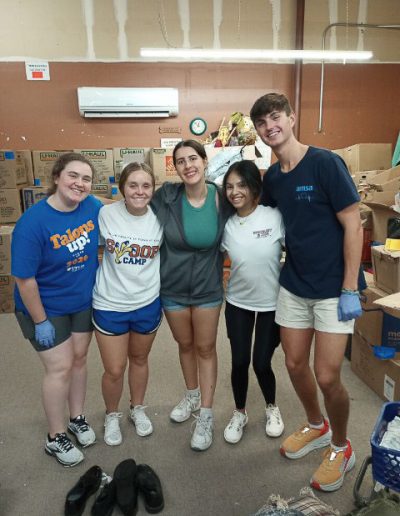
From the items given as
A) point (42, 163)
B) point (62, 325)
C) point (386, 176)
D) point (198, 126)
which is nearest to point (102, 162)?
point (42, 163)

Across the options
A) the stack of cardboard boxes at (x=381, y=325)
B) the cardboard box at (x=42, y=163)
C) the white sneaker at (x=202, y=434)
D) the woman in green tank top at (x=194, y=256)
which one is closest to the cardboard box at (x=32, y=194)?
the cardboard box at (x=42, y=163)

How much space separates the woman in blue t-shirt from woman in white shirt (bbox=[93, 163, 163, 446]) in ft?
0.23

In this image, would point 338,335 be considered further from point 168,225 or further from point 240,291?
point 168,225

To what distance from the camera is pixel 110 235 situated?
1.69 metres

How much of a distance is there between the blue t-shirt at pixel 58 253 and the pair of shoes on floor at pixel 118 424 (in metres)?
0.64

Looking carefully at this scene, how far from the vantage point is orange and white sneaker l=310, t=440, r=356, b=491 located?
63.1 inches

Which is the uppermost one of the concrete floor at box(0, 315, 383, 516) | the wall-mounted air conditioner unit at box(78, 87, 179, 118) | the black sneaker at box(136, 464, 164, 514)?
the wall-mounted air conditioner unit at box(78, 87, 179, 118)

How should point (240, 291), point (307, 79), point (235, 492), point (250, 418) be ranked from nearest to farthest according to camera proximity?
1. point (235, 492)
2. point (240, 291)
3. point (250, 418)
4. point (307, 79)

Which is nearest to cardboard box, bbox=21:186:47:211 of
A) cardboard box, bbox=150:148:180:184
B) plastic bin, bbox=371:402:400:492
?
cardboard box, bbox=150:148:180:184

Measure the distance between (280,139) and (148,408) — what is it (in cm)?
163

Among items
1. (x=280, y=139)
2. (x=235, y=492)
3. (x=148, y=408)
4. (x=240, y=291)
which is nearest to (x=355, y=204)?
(x=280, y=139)

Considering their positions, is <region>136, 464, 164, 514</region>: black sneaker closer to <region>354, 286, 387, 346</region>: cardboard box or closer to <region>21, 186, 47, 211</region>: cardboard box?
<region>354, 286, 387, 346</region>: cardboard box

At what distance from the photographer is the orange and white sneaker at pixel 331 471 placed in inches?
63.1

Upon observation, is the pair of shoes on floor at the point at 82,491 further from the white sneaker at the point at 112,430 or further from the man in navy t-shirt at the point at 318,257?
the man in navy t-shirt at the point at 318,257
